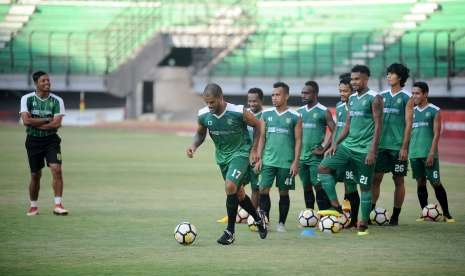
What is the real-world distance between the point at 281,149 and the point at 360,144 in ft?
3.49

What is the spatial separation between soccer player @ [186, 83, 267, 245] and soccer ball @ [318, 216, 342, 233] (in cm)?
107

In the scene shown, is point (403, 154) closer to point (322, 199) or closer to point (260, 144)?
point (322, 199)

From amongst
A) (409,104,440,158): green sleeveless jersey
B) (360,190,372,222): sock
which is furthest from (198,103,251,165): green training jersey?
(409,104,440,158): green sleeveless jersey

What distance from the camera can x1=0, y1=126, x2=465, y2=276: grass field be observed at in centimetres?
1019

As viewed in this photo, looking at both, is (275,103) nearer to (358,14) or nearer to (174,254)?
(174,254)

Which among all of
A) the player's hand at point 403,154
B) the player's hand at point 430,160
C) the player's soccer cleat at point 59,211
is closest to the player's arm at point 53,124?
the player's soccer cleat at point 59,211

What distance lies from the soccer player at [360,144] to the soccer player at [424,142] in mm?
1647

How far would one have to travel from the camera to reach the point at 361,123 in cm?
1322

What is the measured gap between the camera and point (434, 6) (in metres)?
44.0

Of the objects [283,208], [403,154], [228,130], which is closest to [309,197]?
[283,208]

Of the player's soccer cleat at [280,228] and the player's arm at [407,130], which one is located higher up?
the player's arm at [407,130]

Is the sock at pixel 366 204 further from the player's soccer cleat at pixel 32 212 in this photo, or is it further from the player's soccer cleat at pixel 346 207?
the player's soccer cleat at pixel 32 212

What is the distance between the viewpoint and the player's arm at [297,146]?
42.9 ft

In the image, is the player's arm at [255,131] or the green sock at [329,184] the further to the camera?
the green sock at [329,184]
